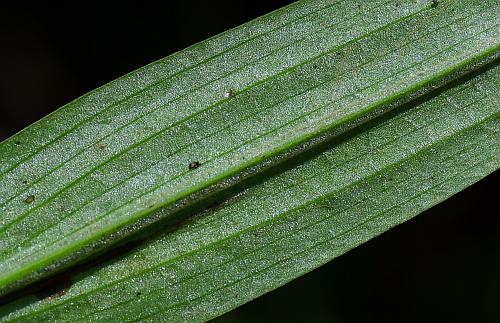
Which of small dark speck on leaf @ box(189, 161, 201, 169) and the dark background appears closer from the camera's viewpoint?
small dark speck on leaf @ box(189, 161, 201, 169)

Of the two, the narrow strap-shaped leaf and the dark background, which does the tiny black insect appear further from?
the dark background

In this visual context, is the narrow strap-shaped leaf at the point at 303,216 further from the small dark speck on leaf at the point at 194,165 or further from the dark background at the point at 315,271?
the dark background at the point at 315,271

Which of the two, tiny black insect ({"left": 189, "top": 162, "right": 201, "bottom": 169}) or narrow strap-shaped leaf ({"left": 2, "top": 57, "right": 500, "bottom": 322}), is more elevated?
tiny black insect ({"left": 189, "top": 162, "right": 201, "bottom": 169})

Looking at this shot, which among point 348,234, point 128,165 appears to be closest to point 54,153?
point 128,165

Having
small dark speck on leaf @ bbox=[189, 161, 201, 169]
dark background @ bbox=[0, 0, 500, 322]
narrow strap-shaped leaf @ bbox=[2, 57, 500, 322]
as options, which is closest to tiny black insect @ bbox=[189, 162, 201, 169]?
small dark speck on leaf @ bbox=[189, 161, 201, 169]

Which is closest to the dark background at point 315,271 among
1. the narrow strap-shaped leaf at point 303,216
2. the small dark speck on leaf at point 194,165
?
the narrow strap-shaped leaf at point 303,216

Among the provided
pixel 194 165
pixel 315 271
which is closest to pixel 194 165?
pixel 194 165
